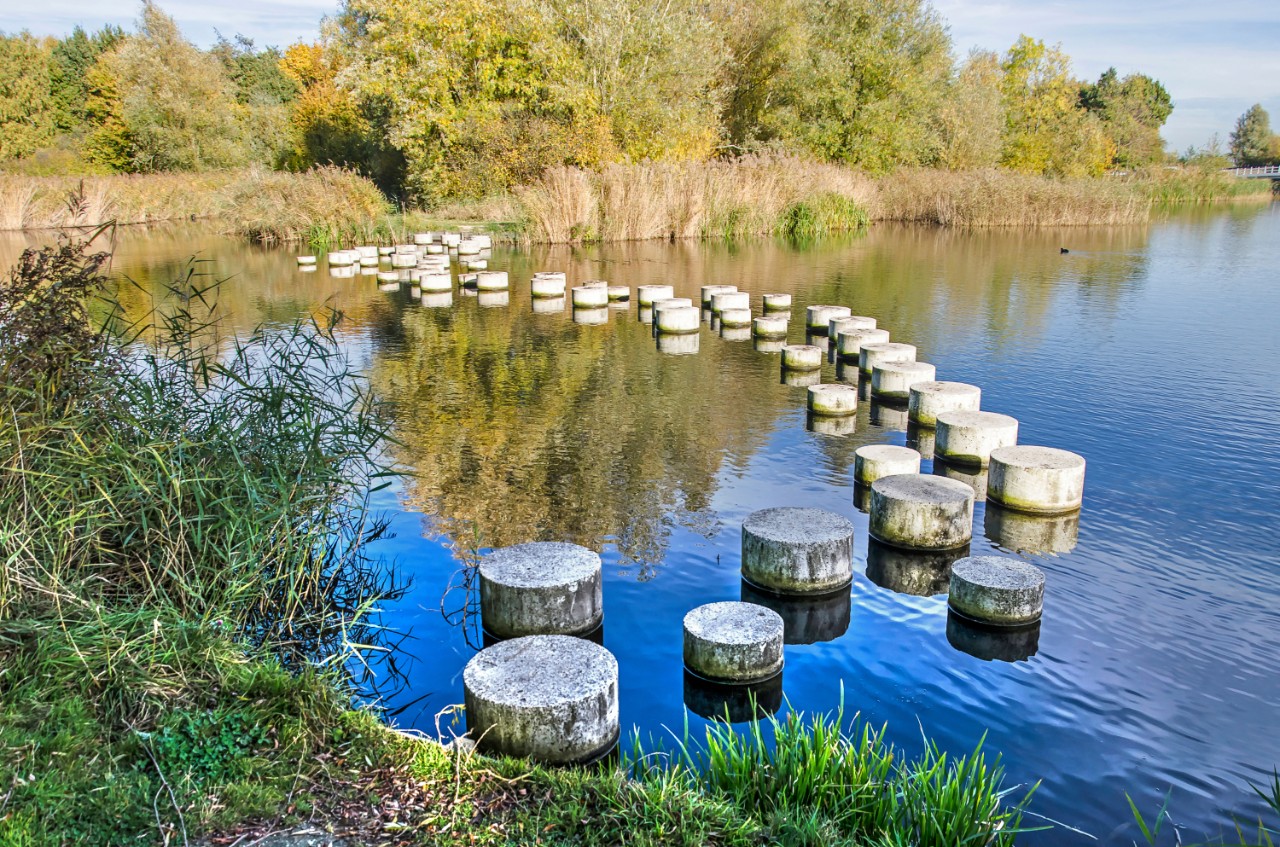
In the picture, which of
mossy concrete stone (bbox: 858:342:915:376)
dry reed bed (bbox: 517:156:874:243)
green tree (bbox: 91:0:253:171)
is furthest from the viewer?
green tree (bbox: 91:0:253:171)

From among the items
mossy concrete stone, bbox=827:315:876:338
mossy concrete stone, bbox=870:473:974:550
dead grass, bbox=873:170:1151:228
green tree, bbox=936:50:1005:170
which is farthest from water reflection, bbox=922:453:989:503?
green tree, bbox=936:50:1005:170

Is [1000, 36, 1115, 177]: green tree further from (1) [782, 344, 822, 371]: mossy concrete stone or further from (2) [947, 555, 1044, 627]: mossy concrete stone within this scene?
(2) [947, 555, 1044, 627]: mossy concrete stone

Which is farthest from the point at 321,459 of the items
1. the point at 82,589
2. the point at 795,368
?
the point at 795,368

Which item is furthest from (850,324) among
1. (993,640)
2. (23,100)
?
(23,100)

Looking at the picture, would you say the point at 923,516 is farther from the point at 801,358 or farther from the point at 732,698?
the point at 801,358

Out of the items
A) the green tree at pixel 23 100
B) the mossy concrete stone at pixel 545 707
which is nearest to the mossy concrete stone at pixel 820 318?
the mossy concrete stone at pixel 545 707

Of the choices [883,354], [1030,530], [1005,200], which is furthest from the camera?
[1005,200]

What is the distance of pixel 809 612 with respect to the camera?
4953 mm

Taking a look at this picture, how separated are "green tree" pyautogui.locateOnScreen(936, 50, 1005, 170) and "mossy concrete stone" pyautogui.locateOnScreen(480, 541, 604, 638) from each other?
Answer: 35.5 metres

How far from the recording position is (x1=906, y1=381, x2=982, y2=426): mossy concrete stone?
783cm

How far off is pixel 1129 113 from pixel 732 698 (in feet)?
213

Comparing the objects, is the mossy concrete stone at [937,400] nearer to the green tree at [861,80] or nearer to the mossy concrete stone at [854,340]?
the mossy concrete stone at [854,340]

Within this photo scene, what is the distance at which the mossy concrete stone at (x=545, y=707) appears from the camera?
3512 mm

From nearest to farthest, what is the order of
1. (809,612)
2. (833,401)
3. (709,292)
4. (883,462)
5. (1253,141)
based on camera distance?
(809,612) → (883,462) → (833,401) → (709,292) → (1253,141)
